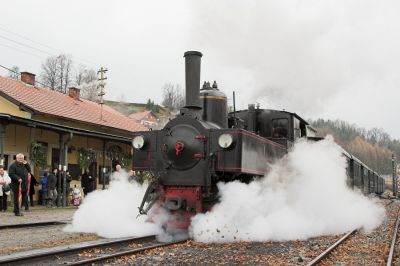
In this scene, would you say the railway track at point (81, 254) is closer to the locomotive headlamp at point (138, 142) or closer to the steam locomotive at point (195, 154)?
the steam locomotive at point (195, 154)

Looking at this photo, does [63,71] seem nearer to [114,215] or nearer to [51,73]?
[51,73]

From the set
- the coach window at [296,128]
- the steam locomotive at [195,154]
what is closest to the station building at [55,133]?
the steam locomotive at [195,154]

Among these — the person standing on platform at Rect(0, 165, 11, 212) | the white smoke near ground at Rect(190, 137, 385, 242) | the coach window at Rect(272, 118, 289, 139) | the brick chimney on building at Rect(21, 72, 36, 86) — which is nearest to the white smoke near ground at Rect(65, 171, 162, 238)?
the white smoke near ground at Rect(190, 137, 385, 242)

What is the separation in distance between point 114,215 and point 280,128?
414 cm

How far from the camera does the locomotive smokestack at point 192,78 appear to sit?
28.3 feet

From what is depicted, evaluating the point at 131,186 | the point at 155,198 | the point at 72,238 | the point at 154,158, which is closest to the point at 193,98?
the point at 154,158

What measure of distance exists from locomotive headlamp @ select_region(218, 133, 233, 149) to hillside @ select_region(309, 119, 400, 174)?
170 feet

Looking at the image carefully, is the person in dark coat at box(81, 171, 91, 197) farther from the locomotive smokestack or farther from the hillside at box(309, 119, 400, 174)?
the hillside at box(309, 119, 400, 174)

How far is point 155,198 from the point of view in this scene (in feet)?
27.3

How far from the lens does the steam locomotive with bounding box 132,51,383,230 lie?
8055mm

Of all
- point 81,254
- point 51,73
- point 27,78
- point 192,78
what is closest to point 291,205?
point 192,78

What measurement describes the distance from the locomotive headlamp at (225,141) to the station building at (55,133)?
835cm

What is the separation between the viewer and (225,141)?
7.98 meters

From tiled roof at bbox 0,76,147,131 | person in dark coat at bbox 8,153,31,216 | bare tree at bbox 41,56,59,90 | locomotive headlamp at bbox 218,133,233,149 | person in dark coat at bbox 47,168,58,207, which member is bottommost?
person in dark coat at bbox 47,168,58,207
